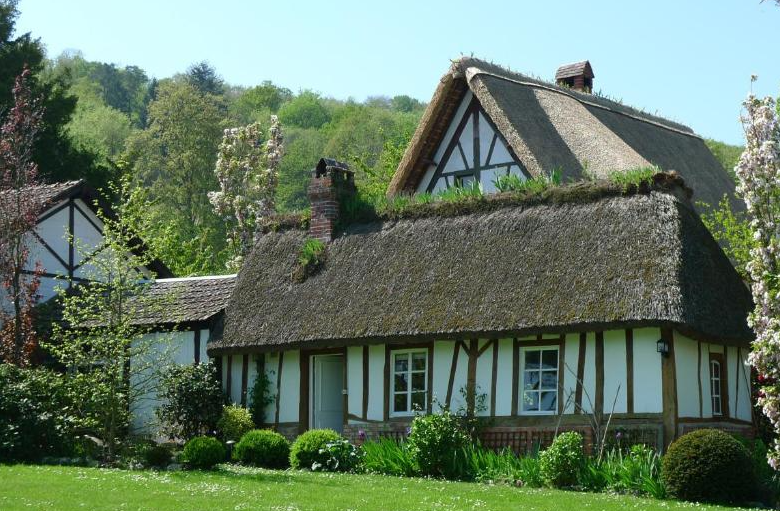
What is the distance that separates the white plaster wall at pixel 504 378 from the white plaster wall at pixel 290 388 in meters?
4.45

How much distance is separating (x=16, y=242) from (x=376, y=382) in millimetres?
8195

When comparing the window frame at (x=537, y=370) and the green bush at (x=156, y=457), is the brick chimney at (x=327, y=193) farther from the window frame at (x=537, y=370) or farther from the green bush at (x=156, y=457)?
the green bush at (x=156, y=457)

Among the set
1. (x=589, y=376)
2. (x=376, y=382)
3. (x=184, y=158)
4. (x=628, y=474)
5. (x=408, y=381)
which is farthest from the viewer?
(x=184, y=158)

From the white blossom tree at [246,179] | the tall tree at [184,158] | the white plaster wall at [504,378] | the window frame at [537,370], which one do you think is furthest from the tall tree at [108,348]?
the tall tree at [184,158]

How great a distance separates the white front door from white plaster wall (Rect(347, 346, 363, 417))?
2.44 feet

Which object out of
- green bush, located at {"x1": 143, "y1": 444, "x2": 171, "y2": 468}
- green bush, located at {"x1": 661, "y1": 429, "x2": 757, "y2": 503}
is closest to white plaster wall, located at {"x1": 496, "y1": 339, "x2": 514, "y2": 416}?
green bush, located at {"x1": 661, "y1": 429, "x2": 757, "y2": 503}

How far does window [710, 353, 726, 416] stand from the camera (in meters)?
19.9

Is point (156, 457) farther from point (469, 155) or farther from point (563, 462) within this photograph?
point (469, 155)

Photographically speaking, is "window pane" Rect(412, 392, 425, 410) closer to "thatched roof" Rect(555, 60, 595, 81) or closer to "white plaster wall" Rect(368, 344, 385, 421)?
"white plaster wall" Rect(368, 344, 385, 421)

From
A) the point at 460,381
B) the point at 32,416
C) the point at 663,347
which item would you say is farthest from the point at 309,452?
the point at 663,347

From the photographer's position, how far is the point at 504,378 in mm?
19750

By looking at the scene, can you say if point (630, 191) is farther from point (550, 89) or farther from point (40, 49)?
point (40, 49)

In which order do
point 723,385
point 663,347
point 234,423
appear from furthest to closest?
point 234,423 → point 723,385 → point 663,347

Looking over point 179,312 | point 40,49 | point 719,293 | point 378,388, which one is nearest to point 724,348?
point 719,293
